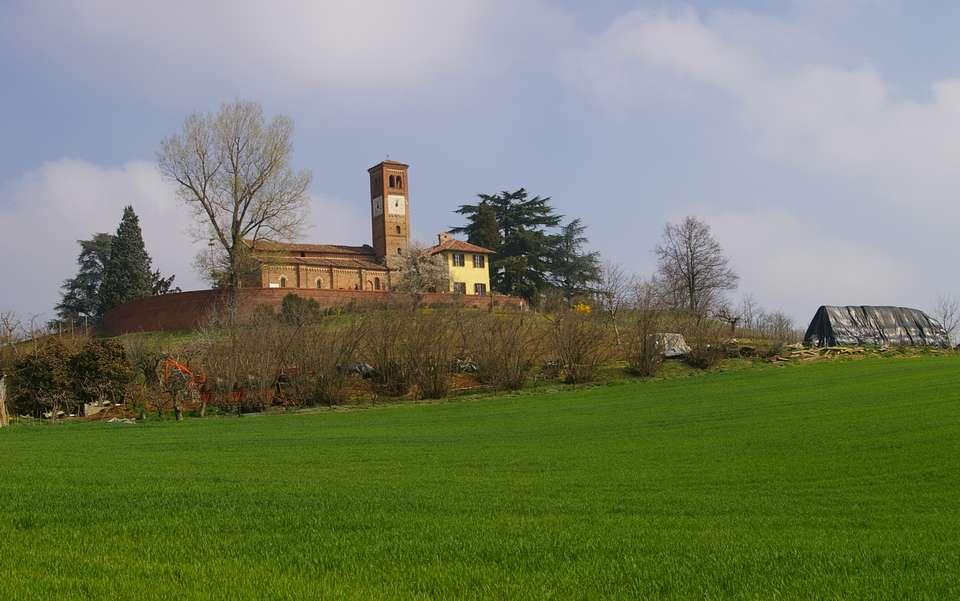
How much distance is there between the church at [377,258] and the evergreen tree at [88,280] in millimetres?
17634

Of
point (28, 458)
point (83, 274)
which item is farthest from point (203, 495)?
point (83, 274)

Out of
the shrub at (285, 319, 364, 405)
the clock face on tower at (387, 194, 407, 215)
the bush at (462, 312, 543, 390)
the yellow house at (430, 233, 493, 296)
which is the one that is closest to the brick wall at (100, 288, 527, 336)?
the yellow house at (430, 233, 493, 296)

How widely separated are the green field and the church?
4775cm

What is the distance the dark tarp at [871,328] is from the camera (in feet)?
161

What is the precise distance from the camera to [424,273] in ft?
244

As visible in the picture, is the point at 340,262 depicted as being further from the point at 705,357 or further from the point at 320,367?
the point at 705,357

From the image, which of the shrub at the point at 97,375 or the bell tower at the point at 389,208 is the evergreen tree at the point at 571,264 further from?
the shrub at the point at 97,375

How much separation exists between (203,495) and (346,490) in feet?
6.31

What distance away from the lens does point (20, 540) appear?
8.56 meters

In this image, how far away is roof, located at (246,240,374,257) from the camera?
215 ft

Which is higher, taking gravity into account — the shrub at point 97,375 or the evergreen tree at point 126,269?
the evergreen tree at point 126,269

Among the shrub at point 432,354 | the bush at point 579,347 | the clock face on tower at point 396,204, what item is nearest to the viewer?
the shrub at point 432,354

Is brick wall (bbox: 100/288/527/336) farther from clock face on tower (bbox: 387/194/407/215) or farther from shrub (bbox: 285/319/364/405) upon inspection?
clock face on tower (bbox: 387/194/407/215)

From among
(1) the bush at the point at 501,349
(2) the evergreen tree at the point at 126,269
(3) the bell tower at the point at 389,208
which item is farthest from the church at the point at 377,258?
(1) the bush at the point at 501,349
